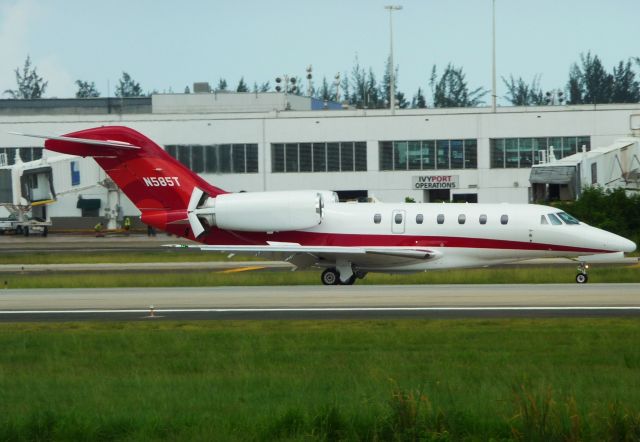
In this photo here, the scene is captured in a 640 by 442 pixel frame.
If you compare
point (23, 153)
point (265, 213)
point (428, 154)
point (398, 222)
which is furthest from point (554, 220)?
point (23, 153)

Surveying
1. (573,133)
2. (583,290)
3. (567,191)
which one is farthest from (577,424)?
(573,133)

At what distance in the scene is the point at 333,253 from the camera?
30.3 m

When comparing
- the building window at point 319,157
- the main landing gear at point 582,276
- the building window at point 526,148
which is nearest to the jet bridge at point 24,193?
the building window at point 319,157

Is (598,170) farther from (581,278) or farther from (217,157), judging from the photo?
(581,278)

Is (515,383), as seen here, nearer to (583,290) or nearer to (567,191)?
(583,290)

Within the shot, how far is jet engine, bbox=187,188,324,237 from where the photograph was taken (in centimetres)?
3150

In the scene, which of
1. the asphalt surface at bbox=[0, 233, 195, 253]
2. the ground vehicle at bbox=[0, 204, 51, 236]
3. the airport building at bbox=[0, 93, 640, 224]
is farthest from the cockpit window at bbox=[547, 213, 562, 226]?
the ground vehicle at bbox=[0, 204, 51, 236]

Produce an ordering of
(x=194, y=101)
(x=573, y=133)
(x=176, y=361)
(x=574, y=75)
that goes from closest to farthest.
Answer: (x=176, y=361), (x=573, y=133), (x=194, y=101), (x=574, y=75)

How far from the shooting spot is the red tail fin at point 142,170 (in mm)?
32656

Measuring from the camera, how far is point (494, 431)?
11.6 m

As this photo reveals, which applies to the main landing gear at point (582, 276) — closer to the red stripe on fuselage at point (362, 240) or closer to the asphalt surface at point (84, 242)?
the red stripe on fuselage at point (362, 240)

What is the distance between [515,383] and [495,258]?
18000 mm

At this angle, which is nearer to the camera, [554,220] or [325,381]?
[325,381]

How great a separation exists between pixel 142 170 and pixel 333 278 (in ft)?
22.0
